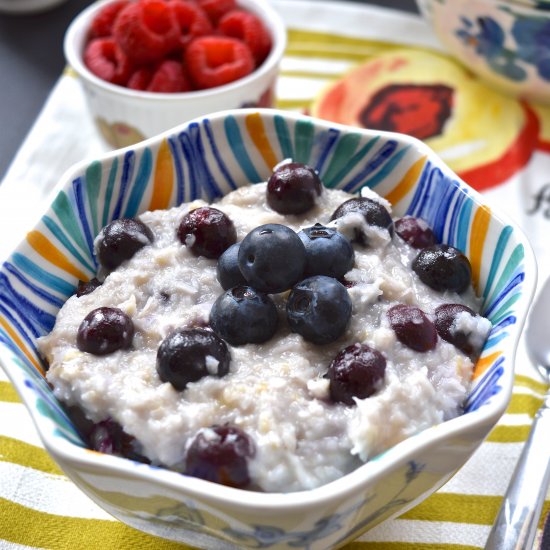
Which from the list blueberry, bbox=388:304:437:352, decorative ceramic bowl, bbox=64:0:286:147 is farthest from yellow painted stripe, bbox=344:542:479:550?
decorative ceramic bowl, bbox=64:0:286:147

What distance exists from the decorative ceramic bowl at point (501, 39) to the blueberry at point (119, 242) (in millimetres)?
1242

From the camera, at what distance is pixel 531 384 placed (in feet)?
5.25

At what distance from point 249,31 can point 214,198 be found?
80 cm

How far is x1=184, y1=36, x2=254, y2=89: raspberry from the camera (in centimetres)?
206

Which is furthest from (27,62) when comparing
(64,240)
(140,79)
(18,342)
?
(18,342)

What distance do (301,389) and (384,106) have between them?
1.38 m

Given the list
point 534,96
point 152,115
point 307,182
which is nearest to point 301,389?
point 307,182

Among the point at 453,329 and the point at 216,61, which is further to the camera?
the point at 216,61

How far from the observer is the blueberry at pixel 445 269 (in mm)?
1296

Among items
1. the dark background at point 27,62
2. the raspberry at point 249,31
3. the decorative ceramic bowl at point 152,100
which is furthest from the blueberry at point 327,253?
the dark background at point 27,62

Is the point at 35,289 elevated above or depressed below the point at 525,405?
above

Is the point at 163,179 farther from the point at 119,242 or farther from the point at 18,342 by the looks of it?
the point at 18,342

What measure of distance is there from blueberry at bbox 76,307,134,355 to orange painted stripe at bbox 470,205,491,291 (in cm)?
60

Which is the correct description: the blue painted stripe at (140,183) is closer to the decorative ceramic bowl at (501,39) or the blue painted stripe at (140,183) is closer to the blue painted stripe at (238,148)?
the blue painted stripe at (238,148)
